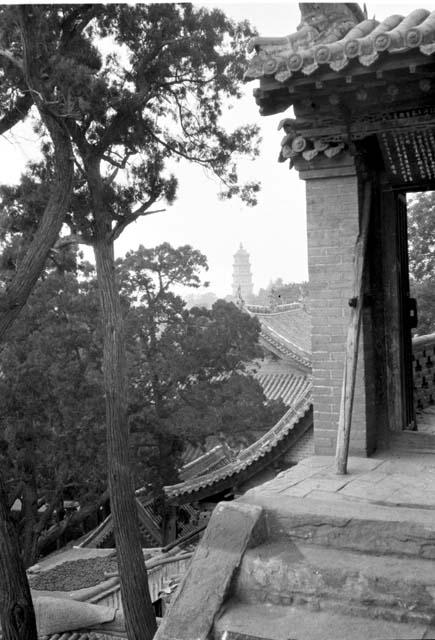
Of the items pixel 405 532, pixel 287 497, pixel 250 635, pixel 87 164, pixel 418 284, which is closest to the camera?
pixel 250 635

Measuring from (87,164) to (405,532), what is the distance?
23.0 feet

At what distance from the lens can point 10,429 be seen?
12875 mm

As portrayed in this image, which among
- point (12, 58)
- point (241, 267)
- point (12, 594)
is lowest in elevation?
point (12, 594)

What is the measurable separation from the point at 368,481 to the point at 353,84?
241 cm

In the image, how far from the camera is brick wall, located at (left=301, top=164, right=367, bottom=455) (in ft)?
16.9

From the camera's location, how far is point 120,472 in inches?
354

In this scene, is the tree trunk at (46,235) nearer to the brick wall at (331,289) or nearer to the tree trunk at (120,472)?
the tree trunk at (120,472)

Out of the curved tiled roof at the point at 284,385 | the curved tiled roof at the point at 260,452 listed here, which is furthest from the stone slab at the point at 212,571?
the curved tiled roof at the point at 284,385

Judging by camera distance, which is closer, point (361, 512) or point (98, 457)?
point (361, 512)

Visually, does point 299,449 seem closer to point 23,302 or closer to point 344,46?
point 23,302

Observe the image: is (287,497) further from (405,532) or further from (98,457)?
(98,457)

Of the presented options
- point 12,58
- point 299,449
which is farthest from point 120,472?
point 12,58

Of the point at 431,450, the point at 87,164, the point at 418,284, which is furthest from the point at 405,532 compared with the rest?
the point at 418,284

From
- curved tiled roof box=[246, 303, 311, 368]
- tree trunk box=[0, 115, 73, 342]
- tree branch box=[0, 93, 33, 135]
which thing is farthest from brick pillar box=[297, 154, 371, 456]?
curved tiled roof box=[246, 303, 311, 368]
